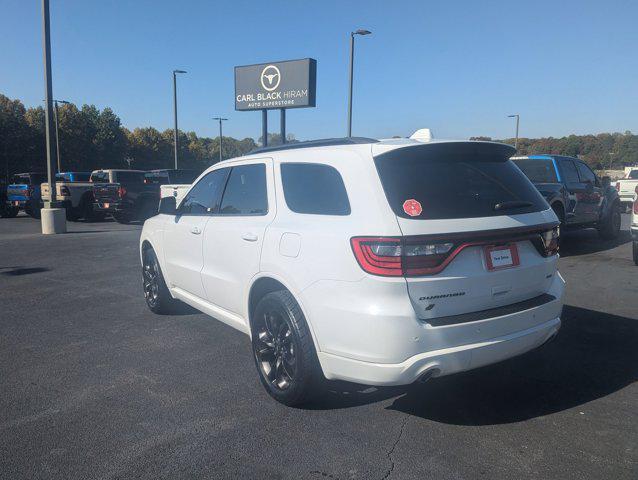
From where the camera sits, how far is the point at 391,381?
9.33 feet

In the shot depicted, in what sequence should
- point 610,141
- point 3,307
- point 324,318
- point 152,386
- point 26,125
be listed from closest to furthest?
1. point 324,318
2. point 152,386
3. point 3,307
4. point 26,125
5. point 610,141

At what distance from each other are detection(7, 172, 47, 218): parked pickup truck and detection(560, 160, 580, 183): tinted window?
18.0m

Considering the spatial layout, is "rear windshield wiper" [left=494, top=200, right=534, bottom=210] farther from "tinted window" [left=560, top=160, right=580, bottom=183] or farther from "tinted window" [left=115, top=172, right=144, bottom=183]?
"tinted window" [left=115, top=172, right=144, bottom=183]

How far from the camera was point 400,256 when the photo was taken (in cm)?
279

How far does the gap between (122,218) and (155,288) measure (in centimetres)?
1266

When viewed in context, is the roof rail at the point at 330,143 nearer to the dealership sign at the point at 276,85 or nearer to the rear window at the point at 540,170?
the rear window at the point at 540,170

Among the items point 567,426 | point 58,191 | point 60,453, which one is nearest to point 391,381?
point 567,426

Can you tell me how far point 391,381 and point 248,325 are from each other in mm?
1399

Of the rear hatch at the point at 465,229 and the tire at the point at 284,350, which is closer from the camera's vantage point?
the rear hatch at the point at 465,229

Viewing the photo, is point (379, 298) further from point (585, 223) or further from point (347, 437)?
point (585, 223)

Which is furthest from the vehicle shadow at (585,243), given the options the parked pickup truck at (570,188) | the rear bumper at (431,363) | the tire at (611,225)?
the rear bumper at (431,363)

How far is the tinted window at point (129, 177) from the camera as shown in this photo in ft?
61.7

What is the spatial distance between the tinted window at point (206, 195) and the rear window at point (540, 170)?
7695 mm

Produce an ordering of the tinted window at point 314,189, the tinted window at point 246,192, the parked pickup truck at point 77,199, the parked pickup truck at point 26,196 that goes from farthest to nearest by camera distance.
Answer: the parked pickup truck at point 26,196, the parked pickup truck at point 77,199, the tinted window at point 246,192, the tinted window at point 314,189
